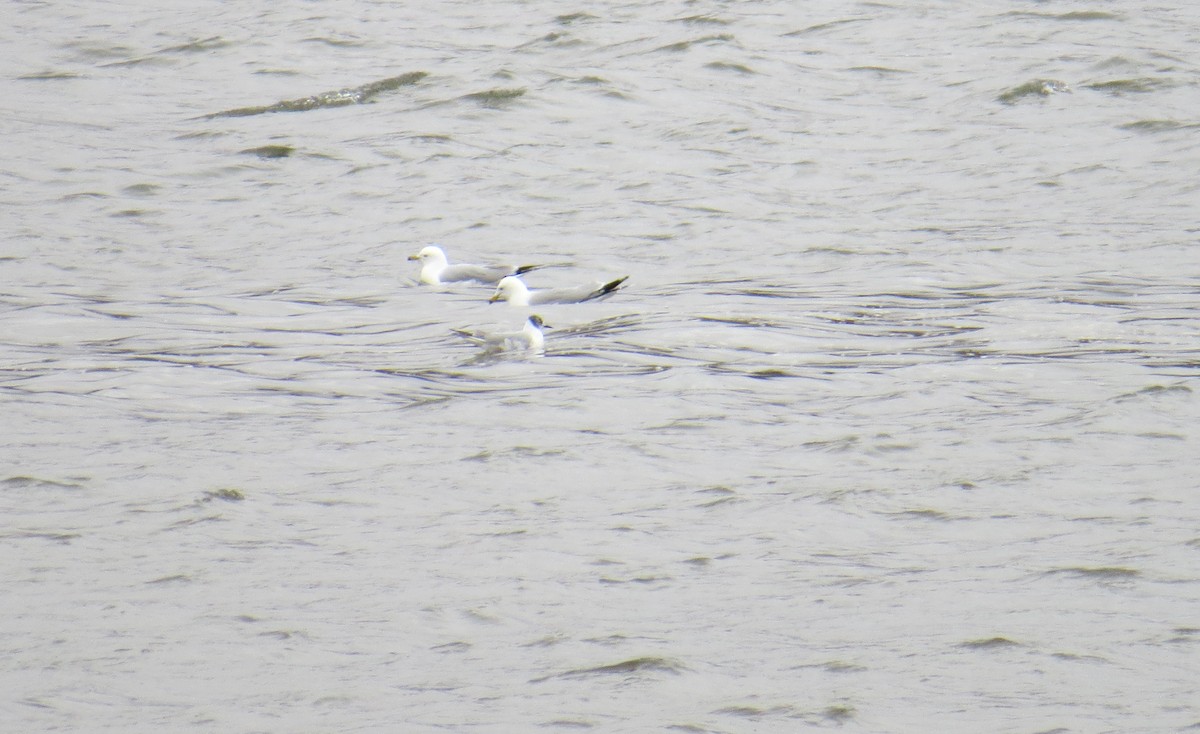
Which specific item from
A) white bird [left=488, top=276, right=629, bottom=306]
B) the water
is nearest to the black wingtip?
white bird [left=488, top=276, right=629, bottom=306]

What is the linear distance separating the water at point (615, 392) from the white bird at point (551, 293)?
0.61ft

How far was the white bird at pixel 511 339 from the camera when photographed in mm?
9039

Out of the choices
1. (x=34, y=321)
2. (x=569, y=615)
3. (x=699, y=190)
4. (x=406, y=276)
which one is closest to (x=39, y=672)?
(x=569, y=615)

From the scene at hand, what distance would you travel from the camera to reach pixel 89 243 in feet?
38.4

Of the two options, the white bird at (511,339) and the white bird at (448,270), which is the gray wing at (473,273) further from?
the white bird at (511,339)

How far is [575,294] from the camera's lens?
33.9 ft

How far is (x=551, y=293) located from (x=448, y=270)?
1.00 metres

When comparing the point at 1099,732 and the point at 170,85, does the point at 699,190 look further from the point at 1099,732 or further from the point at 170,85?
the point at 1099,732

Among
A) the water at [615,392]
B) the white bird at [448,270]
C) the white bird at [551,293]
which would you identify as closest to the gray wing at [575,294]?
the white bird at [551,293]

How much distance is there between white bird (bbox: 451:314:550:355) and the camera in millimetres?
9039

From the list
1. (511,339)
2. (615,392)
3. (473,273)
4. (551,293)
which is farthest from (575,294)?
(615,392)

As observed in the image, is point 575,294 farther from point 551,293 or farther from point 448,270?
point 448,270

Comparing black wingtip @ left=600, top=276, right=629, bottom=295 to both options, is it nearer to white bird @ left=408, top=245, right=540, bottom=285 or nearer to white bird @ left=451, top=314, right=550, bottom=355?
white bird @ left=408, top=245, right=540, bottom=285

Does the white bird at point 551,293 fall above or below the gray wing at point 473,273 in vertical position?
above
